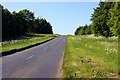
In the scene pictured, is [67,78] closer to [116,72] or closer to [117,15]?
[116,72]

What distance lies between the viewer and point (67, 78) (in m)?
14.7

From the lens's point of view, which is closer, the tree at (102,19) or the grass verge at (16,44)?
the grass verge at (16,44)

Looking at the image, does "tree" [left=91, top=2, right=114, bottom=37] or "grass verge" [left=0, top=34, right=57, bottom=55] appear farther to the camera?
"tree" [left=91, top=2, right=114, bottom=37]

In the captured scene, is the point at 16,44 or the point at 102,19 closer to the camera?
the point at 16,44

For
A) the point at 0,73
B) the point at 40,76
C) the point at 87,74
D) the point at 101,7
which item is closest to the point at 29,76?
the point at 40,76

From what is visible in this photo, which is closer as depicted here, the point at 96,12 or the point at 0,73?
the point at 0,73

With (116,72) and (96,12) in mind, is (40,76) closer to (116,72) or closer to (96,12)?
(116,72)

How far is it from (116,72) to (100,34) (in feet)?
232

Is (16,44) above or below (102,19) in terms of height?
below

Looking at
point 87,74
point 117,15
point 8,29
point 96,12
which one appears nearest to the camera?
point 87,74

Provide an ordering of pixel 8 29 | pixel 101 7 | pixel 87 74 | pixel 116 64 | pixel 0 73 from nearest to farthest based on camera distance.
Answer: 1. pixel 87 74
2. pixel 0 73
3. pixel 116 64
4. pixel 101 7
5. pixel 8 29

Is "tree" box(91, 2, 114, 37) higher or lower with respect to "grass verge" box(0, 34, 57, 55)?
higher

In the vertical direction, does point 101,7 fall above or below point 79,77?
above

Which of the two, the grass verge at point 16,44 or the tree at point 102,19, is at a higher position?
the tree at point 102,19
